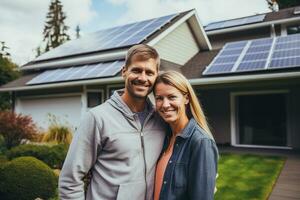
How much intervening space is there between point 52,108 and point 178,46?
22.8ft

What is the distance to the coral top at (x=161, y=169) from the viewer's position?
224 cm

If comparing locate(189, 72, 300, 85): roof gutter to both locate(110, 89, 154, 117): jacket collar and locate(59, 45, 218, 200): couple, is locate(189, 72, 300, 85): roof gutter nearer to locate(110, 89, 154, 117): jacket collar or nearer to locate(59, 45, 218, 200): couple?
locate(59, 45, 218, 200): couple

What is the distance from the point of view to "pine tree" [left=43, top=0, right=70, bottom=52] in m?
47.7

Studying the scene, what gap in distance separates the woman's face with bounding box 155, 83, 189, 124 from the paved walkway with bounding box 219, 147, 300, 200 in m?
4.46

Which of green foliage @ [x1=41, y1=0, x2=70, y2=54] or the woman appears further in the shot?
green foliage @ [x1=41, y1=0, x2=70, y2=54]

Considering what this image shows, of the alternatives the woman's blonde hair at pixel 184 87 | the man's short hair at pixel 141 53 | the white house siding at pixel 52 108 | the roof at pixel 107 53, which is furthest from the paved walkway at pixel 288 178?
the white house siding at pixel 52 108

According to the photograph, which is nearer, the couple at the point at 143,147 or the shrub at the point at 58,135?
the couple at the point at 143,147

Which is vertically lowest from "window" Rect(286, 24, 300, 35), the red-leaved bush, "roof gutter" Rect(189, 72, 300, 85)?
the red-leaved bush

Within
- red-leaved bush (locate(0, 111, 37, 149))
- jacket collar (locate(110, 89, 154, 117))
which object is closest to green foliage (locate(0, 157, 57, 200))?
jacket collar (locate(110, 89, 154, 117))

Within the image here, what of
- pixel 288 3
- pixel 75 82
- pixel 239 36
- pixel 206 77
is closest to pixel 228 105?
pixel 206 77

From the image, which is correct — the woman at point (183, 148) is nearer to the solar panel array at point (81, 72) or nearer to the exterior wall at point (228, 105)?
the exterior wall at point (228, 105)

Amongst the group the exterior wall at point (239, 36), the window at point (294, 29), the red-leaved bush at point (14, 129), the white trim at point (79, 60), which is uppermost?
the window at point (294, 29)

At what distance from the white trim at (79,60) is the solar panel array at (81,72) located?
11.9 inches

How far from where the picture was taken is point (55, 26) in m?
48.1
